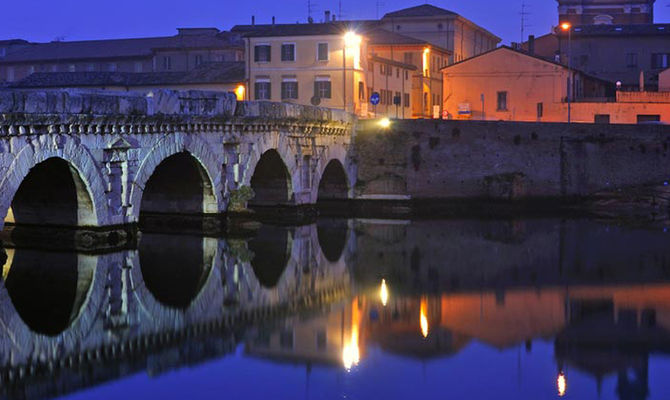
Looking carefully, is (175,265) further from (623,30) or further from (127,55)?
(127,55)

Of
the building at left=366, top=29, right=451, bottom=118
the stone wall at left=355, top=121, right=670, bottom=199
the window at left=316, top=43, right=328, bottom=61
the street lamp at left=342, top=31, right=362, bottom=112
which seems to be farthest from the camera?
the building at left=366, top=29, right=451, bottom=118

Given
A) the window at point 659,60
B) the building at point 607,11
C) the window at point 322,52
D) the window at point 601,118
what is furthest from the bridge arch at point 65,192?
the building at point 607,11

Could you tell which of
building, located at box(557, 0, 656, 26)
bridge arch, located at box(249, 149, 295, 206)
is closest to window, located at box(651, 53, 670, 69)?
building, located at box(557, 0, 656, 26)

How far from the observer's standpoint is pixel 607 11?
117875 mm

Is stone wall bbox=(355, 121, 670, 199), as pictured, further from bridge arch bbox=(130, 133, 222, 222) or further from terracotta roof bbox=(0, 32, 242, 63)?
terracotta roof bbox=(0, 32, 242, 63)

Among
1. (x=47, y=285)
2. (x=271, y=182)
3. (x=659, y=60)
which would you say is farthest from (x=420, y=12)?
(x=47, y=285)

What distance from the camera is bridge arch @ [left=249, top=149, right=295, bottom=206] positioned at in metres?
50.4

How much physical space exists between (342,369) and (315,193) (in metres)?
28.9

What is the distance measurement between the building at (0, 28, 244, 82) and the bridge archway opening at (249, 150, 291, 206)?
50.9 metres

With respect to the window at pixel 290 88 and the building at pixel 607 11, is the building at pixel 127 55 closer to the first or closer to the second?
the window at pixel 290 88

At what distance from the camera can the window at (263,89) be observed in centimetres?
7238

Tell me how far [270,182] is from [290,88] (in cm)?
2197

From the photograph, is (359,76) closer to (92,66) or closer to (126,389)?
(92,66)

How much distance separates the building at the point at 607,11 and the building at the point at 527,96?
122ft
